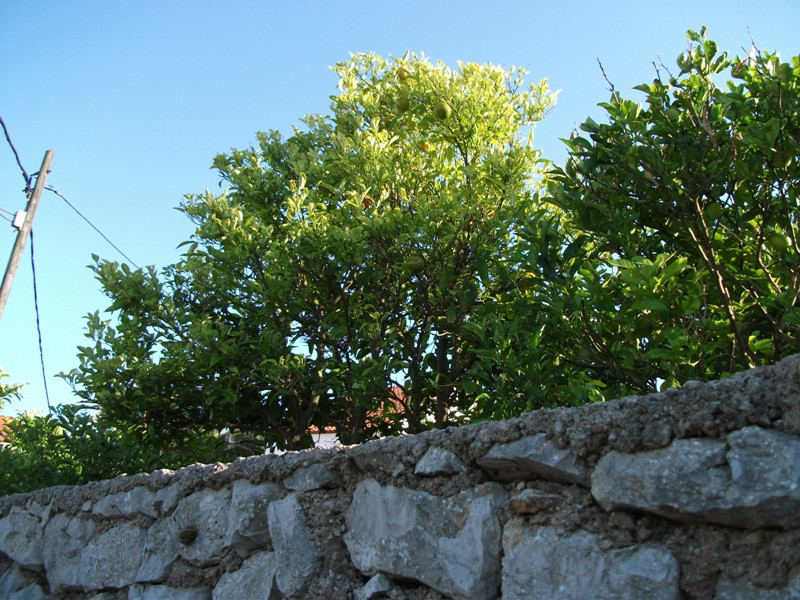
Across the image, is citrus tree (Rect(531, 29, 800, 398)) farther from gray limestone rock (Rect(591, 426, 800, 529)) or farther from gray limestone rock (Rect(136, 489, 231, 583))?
gray limestone rock (Rect(136, 489, 231, 583))

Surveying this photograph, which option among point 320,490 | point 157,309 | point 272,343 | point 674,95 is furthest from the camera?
point 157,309

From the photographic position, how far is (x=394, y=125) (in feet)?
17.3

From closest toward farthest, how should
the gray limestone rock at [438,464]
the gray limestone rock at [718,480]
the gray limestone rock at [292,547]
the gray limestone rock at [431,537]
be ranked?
the gray limestone rock at [718,480]
the gray limestone rock at [431,537]
the gray limestone rock at [438,464]
the gray limestone rock at [292,547]

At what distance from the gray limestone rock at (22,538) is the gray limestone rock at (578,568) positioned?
2.95 m

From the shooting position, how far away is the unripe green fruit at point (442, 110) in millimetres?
4676

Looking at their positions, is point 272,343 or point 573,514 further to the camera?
point 272,343

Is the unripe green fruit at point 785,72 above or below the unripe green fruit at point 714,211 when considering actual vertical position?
above

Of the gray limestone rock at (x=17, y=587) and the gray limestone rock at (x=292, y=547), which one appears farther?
the gray limestone rock at (x=17, y=587)

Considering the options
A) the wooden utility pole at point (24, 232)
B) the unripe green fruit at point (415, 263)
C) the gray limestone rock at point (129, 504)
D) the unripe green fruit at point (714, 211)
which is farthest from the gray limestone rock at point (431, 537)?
the wooden utility pole at point (24, 232)

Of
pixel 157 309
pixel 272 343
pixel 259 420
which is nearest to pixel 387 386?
pixel 272 343

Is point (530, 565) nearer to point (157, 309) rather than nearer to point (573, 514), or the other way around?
point (573, 514)

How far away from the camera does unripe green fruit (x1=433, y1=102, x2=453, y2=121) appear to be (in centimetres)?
468

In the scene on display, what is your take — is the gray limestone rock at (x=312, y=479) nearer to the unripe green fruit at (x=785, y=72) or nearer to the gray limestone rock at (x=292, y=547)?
the gray limestone rock at (x=292, y=547)

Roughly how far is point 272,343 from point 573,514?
2769mm
